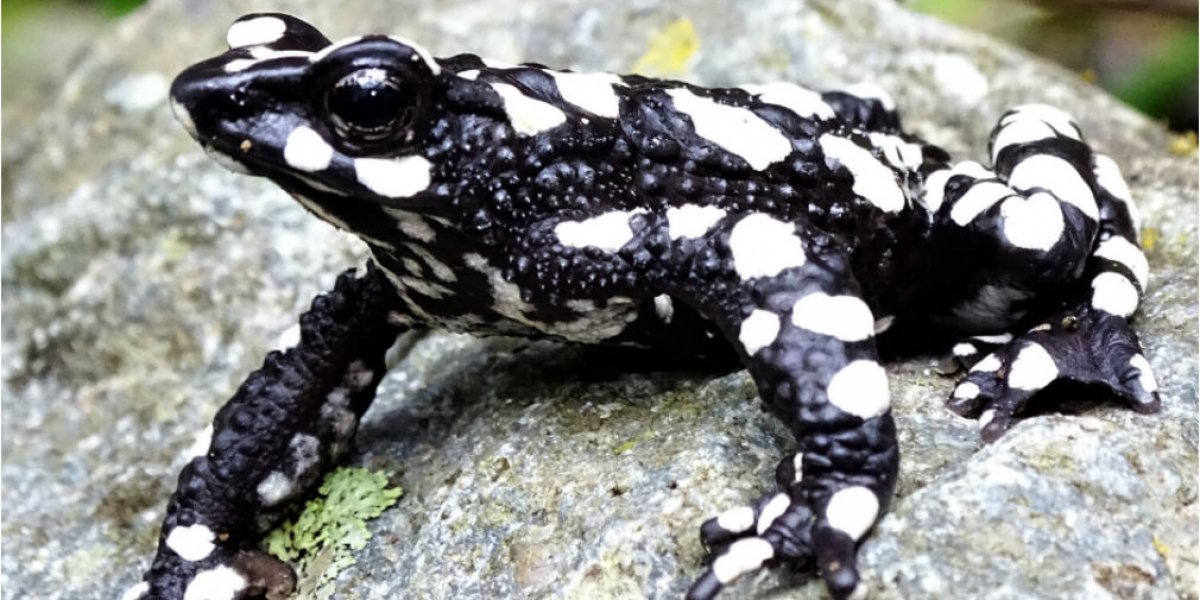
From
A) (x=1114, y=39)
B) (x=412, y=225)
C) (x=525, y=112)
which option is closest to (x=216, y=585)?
(x=412, y=225)

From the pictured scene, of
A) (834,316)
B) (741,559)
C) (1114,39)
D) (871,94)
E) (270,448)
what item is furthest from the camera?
(1114,39)

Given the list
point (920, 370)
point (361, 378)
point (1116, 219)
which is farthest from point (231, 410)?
point (1116, 219)

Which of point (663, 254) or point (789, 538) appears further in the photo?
point (663, 254)

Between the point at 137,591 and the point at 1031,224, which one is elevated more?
the point at 137,591

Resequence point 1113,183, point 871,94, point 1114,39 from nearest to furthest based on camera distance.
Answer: point 1113,183, point 871,94, point 1114,39

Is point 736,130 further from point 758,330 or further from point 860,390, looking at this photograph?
point 860,390

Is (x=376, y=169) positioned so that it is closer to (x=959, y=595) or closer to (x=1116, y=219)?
(x=959, y=595)
